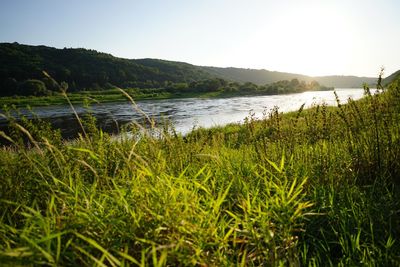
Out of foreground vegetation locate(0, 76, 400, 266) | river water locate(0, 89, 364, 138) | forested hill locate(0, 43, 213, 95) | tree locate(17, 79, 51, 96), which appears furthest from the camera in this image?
forested hill locate(0, 43, 213, 95)

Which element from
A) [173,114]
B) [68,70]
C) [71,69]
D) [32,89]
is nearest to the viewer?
[173,114]

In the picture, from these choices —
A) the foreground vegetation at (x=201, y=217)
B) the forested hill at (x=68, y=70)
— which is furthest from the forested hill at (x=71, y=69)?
the foreground vegetation at (x=201, y=217)

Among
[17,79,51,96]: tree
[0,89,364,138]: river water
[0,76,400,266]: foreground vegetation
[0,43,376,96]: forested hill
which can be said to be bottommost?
[0,89,364,138]: river water

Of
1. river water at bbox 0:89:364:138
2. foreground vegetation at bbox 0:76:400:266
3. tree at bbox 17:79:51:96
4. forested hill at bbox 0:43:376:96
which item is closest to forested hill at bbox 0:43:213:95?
forested hill at bbox 0:43:376:96

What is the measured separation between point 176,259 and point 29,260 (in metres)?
0.86

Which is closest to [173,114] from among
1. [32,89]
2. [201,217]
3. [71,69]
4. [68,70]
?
[201,217]

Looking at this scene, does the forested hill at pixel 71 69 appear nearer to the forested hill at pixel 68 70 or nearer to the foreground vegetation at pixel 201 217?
the forested hill at pixel 68 70

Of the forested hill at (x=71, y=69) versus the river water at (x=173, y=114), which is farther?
the forested hill at (x=71, y=69)

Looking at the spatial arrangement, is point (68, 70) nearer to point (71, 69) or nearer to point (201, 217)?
point (71, 69)

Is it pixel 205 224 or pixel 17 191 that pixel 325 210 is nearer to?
pixel 205 224

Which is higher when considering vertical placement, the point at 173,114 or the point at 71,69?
the point at 71,69

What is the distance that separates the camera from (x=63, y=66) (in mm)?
104875

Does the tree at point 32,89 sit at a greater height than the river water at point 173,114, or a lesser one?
greater

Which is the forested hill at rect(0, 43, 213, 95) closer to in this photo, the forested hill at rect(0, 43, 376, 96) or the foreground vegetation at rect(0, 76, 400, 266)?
the forested hill at rect(0, 43, 376, 96)
